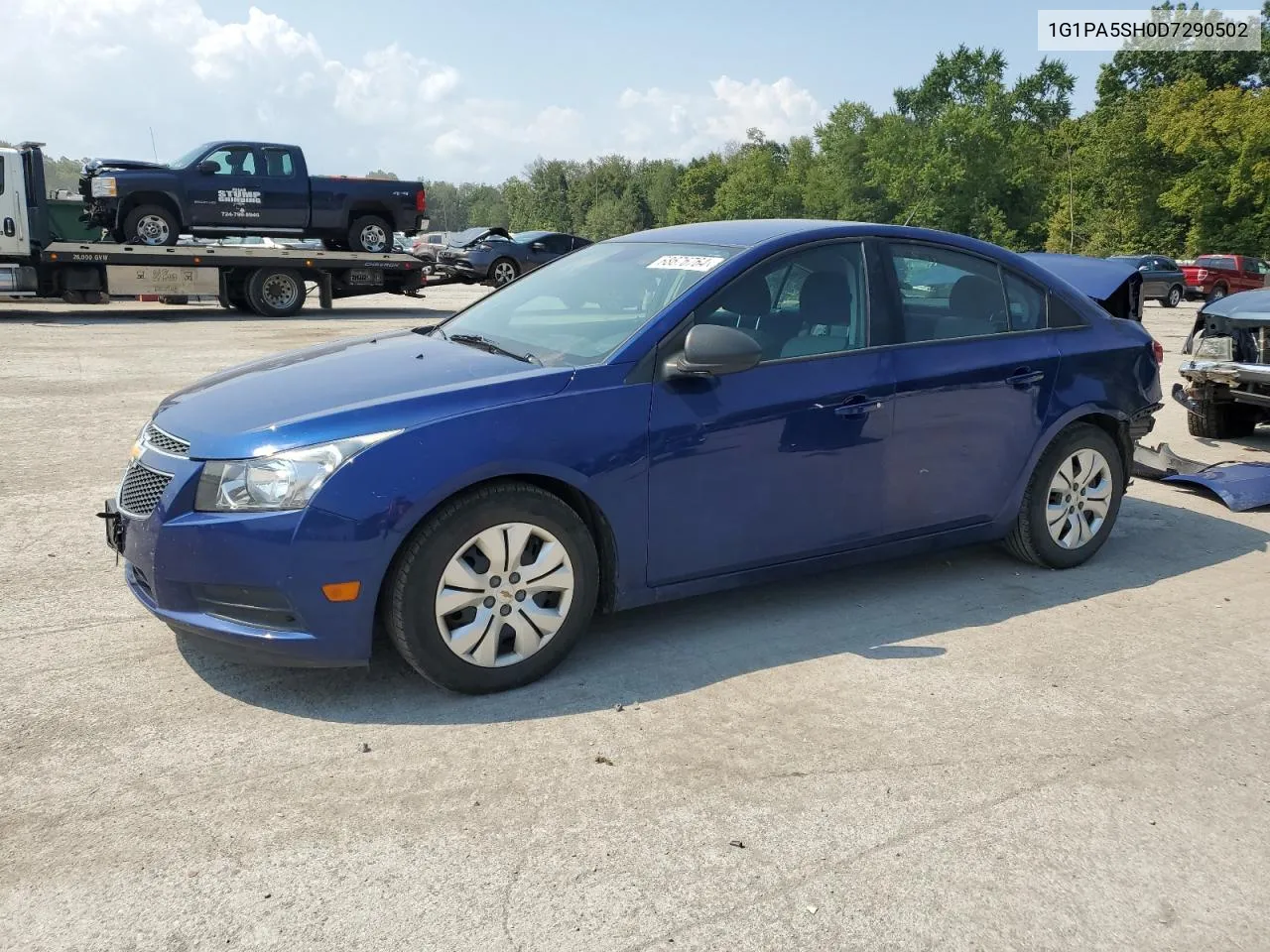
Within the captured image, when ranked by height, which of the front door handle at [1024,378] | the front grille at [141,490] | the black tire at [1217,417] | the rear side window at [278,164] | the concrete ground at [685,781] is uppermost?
the rear side window at [278,164]

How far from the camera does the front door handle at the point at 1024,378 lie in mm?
4996

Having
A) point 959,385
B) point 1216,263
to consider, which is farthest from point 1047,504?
point 1216,263

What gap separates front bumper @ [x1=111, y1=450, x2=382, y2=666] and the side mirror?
133cm

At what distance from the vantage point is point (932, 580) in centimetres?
519

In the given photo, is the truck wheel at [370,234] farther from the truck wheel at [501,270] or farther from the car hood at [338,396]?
the car hood at [338,396]

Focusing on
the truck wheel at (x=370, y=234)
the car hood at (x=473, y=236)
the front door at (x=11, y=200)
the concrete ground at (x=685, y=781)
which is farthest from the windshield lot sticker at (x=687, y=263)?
the car hood at (x=473, y=236)

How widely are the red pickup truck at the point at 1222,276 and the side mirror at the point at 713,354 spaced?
34590 mm

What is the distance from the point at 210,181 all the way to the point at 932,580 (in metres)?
17.1

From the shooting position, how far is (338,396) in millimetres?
3838

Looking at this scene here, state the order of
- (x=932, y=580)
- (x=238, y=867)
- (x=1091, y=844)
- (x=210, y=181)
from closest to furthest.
Answer: (x=238, y=867), (x=1091, y=844), (x=932, y=580), (x=210, y=181)

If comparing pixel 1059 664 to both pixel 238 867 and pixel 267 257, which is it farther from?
pixel 267 257

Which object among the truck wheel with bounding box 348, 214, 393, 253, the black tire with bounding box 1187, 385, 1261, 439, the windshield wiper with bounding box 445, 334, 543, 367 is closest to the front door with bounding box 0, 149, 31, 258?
the truck wheel with bounding box 348, 214, 393, 253

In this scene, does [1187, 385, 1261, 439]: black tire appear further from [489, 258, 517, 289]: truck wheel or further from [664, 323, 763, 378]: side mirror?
[489, 258, 517, 289]: truck wheel

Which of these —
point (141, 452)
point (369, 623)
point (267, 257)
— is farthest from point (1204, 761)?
point (267, 257)
